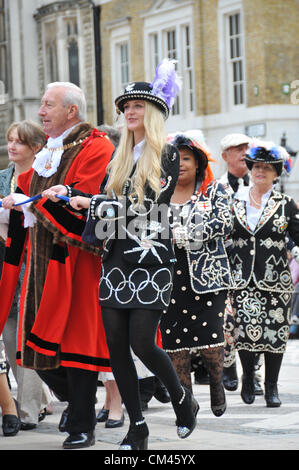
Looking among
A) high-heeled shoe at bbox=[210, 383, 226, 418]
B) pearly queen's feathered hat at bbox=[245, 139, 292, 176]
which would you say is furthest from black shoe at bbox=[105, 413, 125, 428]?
pearly queen's feathered hat at bbox=[245, 139, 292, 176]

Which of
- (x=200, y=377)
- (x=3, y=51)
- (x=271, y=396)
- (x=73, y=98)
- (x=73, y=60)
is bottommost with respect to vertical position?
(x=200, y=377)

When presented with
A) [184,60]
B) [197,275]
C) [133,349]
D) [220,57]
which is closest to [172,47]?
[184,60]

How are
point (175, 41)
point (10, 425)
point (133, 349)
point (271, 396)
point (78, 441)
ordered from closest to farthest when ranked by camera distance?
point (133, 349) < point (78, 441) < point (10, 425) < point (271, 396) < point (175, 41)

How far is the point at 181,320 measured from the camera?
589cm

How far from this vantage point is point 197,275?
582 cm

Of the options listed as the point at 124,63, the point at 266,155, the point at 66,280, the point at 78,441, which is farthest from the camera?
the point at 124,63

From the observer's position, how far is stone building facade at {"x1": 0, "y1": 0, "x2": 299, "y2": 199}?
19.4 metres

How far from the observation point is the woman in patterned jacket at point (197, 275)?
5.83m

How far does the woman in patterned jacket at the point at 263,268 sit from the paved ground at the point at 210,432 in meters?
0.37

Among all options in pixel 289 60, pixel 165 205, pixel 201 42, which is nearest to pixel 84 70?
pixel 201 42

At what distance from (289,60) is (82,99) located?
14.7 meters

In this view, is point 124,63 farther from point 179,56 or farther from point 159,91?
point 159,91

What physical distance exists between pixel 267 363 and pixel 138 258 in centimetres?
242

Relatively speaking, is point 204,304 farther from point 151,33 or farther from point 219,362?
point 151,33
